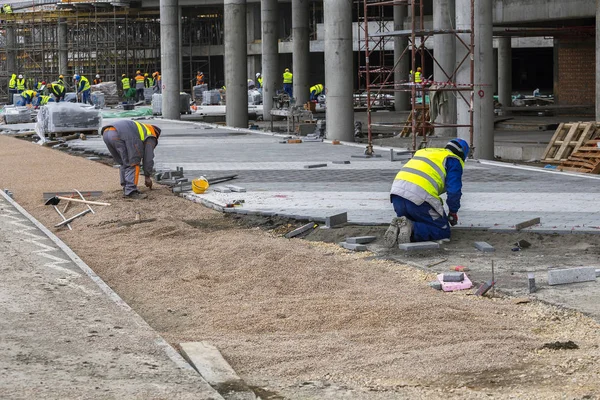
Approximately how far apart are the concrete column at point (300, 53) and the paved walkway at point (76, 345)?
33.0 m

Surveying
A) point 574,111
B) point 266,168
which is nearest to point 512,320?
point 266,168

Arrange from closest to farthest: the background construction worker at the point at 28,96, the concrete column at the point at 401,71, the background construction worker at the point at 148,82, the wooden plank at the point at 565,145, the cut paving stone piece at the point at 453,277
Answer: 1. the cut paving stone piece at the point at 453,277
2. the wooden plank at the point at 565,145
3. the concrete column at the point at 401,71
4. the background construction worker at the point at 28,96
5. the background construction worker at the point at 148,82

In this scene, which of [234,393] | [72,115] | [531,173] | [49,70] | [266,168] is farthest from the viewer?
[49,70]

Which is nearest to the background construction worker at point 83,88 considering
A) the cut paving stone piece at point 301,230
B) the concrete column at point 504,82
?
the concrete column at point 504,82

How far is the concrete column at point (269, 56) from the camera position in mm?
40188

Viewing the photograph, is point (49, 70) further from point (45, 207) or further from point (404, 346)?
point (404, 346)

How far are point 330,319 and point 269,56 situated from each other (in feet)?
108

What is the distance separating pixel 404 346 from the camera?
741 cm

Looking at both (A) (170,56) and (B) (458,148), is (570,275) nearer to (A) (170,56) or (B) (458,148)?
(B) (458,148)

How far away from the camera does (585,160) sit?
750 inches

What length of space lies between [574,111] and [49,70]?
3894 centimetres

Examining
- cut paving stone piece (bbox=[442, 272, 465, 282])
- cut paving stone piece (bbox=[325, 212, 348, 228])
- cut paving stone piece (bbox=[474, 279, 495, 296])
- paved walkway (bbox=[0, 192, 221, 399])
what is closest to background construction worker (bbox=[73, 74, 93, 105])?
A: cut paving stone piece (bbox=[325, 212, 348, 228])

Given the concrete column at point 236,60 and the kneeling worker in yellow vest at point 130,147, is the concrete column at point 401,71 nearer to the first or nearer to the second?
the concrete column at point 236,60

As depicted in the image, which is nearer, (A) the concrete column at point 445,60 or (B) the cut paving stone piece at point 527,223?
(B) the cut paving stone piece at point 527,223
